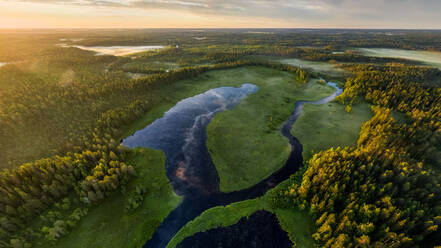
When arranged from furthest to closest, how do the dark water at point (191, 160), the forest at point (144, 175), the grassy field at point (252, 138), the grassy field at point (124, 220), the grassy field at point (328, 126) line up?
the grassy field at point (328, 126) → the grassy field at point (252, 138) → the dark water at point (191, 160) → the grassy field at point (124, 220) → the forest at point (144, 175)

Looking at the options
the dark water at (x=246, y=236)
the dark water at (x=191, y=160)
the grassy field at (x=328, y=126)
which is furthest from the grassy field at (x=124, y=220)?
the grassy field at (x=328, y=126)

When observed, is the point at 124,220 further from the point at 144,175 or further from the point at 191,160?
the point at 191,160

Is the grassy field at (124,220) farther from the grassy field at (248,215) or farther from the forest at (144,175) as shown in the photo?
the grassy field at (248,215)

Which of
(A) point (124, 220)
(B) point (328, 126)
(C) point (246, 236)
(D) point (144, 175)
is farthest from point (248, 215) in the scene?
(B) point (328, 126)

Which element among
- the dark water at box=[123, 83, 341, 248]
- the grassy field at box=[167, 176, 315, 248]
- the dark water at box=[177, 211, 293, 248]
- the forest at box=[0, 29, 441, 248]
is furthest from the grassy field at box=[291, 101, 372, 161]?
the dark water at box=[177, 211, 293, 248]

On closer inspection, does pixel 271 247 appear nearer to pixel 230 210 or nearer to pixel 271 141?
pixel 230 210

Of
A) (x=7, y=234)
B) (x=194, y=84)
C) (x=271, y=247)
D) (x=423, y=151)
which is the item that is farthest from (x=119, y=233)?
(x=194, y=84)
